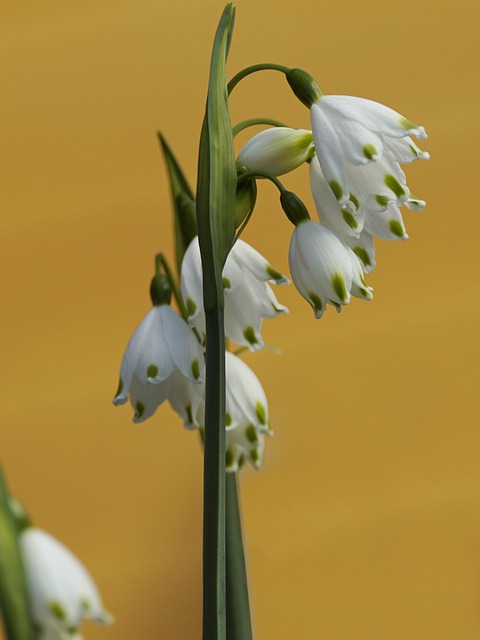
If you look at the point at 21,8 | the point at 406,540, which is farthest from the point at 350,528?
the point at 21,8

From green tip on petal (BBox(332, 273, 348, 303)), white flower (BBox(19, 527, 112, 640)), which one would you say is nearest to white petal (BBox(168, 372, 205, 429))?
green tip on petal (BBox(332, 273, 348, 303))

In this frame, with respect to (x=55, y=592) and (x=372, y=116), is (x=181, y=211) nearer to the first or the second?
(x=372, y=116)

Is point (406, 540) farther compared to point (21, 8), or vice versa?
point (21, 8)

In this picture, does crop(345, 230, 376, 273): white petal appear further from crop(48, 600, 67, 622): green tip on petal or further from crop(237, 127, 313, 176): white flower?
crop(48, 600, 67, 622): green tip on petal

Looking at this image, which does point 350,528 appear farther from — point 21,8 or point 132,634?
point 21,8

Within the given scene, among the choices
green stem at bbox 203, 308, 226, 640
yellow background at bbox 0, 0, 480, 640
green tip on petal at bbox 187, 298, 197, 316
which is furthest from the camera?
yellow background at bbox 0, 0, 480, 640

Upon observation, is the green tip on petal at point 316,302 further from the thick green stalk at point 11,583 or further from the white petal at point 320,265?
the thick green stalk at point 11,583

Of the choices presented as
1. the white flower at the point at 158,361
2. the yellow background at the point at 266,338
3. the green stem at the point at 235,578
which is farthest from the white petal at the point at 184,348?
the yellow background at the point at 266,338
